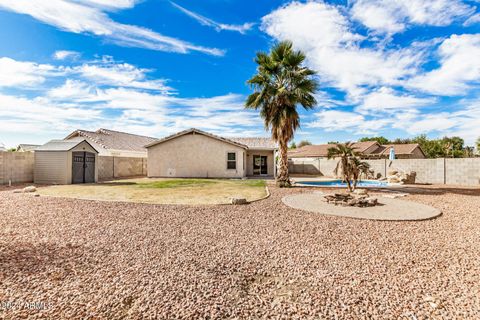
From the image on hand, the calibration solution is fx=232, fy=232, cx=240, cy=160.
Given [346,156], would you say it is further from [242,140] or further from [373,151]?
[373,151]

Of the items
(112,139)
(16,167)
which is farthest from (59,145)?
(112,139)

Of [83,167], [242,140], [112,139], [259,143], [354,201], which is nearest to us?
[354,201]

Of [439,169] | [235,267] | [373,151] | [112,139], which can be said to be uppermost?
[112,139]

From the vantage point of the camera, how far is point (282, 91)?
14.0 metres

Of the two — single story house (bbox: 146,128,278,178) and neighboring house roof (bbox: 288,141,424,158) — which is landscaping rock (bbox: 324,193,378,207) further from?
neighboring house roof (bbox: 288,141,424,158)

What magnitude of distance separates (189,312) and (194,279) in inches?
30.6

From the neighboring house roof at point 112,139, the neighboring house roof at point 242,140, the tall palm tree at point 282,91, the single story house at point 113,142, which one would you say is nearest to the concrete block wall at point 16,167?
the neighboring house roof at point 242,140

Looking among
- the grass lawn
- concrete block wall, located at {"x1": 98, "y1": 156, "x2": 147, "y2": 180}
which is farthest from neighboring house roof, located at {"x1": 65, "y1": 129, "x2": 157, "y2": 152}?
the grass lawn

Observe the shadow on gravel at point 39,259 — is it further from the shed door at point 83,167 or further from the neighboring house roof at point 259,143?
the neighboring house roof at point 259,143

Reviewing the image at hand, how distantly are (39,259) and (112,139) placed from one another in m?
27.2

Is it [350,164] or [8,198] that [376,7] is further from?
[8,198]

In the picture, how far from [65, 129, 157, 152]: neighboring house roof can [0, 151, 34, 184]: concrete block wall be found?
9.79m

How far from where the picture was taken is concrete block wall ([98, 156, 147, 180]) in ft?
67.2

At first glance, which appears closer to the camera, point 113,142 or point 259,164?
point 259,164
